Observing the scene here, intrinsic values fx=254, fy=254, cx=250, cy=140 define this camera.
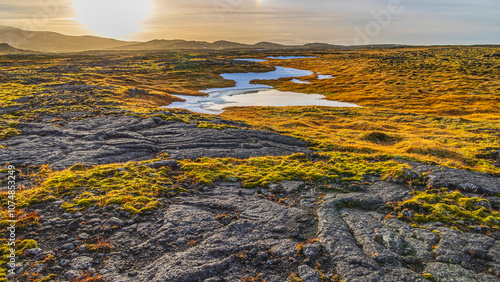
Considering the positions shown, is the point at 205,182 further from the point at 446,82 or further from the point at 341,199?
the point at 446,82

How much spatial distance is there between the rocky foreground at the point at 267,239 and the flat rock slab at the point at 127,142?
280 centimetres

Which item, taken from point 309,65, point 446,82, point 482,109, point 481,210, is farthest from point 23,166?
point 309,65

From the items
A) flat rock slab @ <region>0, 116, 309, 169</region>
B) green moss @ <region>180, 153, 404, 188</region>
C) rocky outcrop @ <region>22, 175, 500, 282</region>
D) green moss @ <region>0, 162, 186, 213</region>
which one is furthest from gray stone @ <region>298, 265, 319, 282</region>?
flat rock slab @ <region>0, 116, 309, 169</region>

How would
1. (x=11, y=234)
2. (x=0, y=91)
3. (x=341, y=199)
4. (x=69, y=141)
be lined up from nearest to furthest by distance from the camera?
(x=11, y=234) → (x=341, y=199) → (x=69, y=141) → (x=0, y=91)

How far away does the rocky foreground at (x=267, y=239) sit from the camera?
8469 millimetres

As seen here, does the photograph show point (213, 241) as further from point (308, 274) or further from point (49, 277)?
point (49, 277)

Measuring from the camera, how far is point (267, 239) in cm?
1020

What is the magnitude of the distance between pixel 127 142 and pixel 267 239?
16.4 meters

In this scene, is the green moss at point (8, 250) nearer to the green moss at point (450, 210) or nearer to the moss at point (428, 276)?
the moss at point (428, 276)

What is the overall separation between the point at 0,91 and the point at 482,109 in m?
93.8

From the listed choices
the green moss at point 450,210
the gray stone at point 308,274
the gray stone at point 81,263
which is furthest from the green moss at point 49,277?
the green moss at point 450,210

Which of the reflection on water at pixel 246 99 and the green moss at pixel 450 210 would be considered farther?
the reflection on water at pixel 246 99

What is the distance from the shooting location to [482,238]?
1016 centimetres

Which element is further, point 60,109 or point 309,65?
point 309,65
